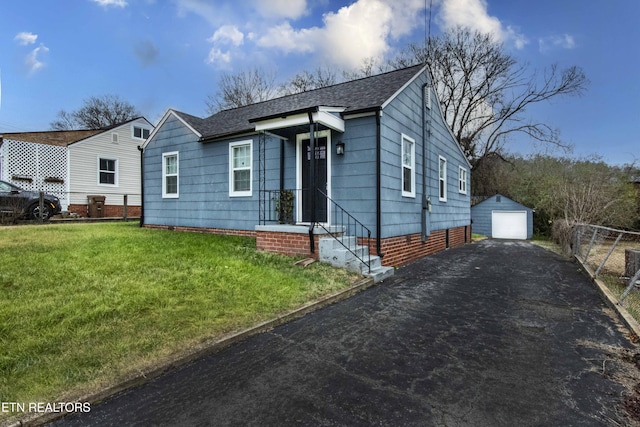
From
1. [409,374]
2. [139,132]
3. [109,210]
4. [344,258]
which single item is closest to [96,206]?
[109,210]

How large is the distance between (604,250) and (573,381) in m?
11.4

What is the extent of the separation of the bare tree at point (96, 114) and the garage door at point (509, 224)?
1414 inches

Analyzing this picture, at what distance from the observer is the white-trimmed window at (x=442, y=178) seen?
11.6 meters

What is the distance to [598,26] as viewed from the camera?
12820mm

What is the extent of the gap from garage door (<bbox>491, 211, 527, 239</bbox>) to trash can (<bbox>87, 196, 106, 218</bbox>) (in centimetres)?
2444

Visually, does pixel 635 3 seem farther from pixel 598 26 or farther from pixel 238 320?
pixel 238 320

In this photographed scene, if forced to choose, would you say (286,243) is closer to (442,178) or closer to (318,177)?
(318,177)

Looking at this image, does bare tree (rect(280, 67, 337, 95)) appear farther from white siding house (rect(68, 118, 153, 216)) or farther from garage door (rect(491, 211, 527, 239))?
garage door (rect(491, 211, 527, 239))

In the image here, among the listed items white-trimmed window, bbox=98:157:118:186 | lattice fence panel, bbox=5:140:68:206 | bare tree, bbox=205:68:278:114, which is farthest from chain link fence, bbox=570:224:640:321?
bare tree, bbox=205:68:278:114

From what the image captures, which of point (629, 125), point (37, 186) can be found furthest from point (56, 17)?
point (629, 125)

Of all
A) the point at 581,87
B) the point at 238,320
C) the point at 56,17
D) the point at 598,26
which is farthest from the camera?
the point at 581,87

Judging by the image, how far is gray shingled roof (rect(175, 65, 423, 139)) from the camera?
25.8 ft

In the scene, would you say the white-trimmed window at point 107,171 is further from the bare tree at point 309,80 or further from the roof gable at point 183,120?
the bare tree at point 309,80

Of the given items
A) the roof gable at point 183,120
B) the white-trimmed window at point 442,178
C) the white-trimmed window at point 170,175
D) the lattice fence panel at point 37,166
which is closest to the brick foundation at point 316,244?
the white-trimmed window at point 170,175
